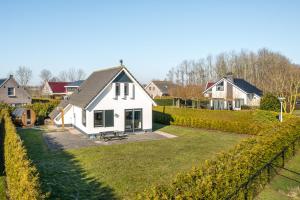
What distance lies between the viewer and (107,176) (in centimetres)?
1480

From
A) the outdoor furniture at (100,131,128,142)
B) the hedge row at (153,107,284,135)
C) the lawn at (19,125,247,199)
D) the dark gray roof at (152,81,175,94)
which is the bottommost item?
the lawn at (19,125,247,199)

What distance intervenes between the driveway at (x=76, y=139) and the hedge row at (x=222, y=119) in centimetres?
624

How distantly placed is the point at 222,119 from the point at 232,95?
21906 millimetres

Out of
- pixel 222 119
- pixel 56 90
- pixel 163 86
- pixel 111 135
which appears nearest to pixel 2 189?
pixel 111 135

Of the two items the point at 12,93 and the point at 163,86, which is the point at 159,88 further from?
the point at 12,93

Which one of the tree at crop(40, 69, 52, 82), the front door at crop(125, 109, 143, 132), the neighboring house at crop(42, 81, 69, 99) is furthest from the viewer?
the tree at crop(40, 69, 52, 82)

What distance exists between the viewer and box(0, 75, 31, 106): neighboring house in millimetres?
45906

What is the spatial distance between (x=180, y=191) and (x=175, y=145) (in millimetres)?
14964

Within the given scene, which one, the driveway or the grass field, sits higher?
the driveway

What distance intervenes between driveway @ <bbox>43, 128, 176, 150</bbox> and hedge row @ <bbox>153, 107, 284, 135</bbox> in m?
6.24

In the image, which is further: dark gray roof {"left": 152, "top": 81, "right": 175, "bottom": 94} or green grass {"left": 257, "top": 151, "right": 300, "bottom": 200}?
dark gray roof {"left": 152, "top": 81, "right": 175, "bottom": 94}

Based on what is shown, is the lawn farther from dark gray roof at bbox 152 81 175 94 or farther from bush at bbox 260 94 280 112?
dark gray roof at bbox 152 81 175 94

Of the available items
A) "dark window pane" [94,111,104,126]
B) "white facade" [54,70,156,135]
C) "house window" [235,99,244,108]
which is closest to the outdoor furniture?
"white facade" [54,70,156,135]

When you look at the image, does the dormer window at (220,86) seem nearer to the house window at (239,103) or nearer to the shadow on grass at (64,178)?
the house window at (239,103)
